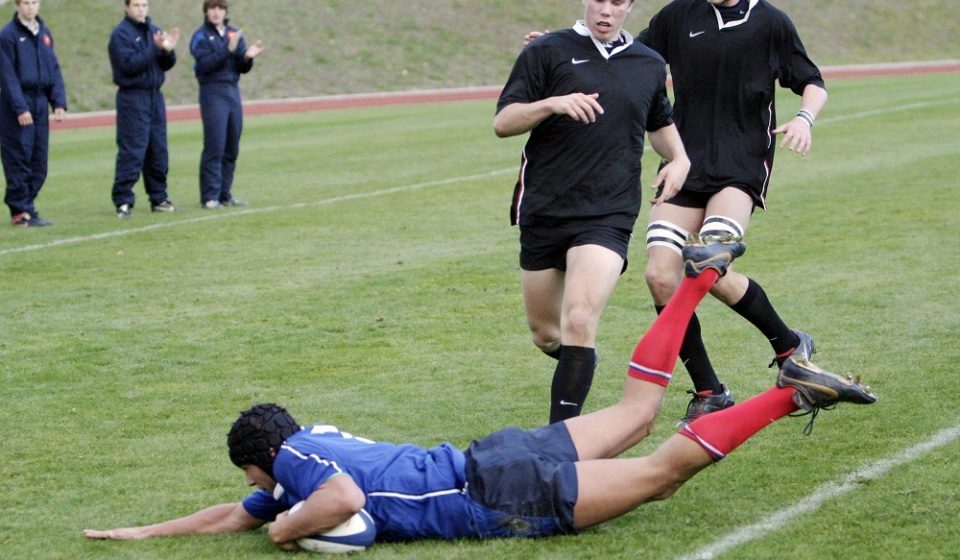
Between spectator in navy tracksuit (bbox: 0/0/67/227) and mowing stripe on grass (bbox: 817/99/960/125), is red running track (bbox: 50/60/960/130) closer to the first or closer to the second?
mowing stripe on grass (bbox: 817/99/960/125)

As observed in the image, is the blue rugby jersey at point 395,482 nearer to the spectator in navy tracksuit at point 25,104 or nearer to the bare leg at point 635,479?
the bare leg at point 635,479

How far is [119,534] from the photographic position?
5383mm

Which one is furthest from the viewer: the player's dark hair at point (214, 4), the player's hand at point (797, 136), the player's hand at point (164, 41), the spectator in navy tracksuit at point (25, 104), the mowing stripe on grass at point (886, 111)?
the mowing stripe on grass at point (886, 111)

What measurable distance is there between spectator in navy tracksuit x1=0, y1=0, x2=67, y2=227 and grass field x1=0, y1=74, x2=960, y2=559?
0.61 meters

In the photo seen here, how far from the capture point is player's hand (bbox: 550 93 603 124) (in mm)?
5871

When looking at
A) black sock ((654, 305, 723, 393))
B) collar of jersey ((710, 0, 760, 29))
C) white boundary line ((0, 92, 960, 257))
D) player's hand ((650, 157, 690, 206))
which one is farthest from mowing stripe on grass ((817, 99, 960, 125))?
player's hand ((650, 157, 690, 206))

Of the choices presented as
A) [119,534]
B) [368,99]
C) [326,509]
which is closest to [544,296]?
[326,509]

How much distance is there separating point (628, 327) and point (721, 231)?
2.62 metres

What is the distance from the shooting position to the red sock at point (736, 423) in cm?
510

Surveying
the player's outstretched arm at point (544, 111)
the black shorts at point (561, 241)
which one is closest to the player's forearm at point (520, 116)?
the player's outstretched arm at point (544, 111)

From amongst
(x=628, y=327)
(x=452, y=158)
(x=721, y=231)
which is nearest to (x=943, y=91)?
(x=452, y=158)

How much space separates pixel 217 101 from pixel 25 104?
7.01 ft

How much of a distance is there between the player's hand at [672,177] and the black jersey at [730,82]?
0.54 metres

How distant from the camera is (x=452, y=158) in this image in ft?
66.5
